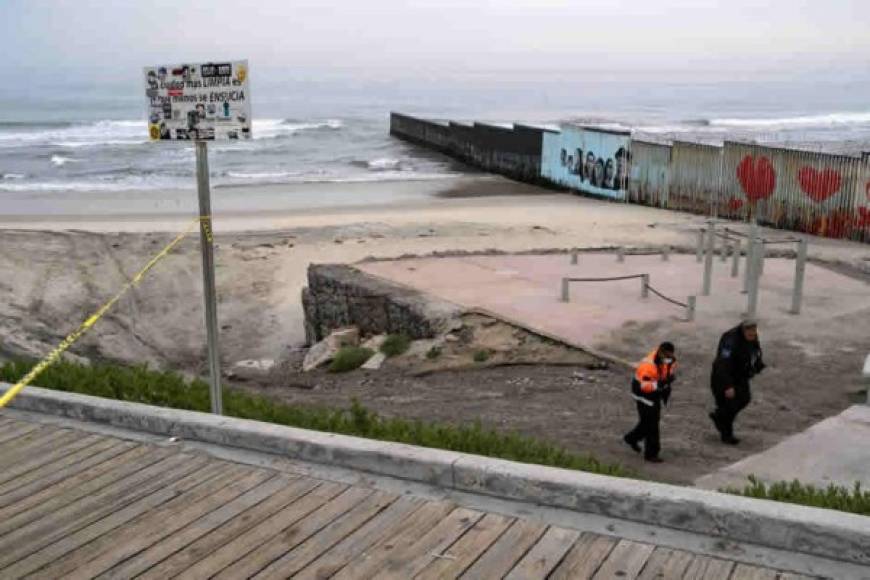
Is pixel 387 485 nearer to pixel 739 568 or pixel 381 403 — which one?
pixel 739 568

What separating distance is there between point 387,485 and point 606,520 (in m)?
1.22

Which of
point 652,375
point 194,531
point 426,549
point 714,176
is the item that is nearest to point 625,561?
point 426,549

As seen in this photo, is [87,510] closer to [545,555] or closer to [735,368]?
[545,555]

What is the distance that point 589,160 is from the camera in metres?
→ 31.1

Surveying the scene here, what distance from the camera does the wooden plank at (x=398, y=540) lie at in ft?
13.3

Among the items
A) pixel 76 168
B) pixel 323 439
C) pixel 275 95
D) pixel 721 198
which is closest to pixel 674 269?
pixel 721 198

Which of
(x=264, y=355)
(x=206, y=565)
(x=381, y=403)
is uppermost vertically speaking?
(x=206, y=565)

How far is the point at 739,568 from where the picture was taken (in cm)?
393

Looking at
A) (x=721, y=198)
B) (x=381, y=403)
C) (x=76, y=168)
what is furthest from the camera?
(x=76, y=168)

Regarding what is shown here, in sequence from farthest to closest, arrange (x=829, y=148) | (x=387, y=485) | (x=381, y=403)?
(x=829, y=148) → (x=381, y=403) → (x=387, y=485)

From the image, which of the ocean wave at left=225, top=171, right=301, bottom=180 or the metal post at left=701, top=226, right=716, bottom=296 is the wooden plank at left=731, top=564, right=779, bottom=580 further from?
the ocean wave at left=225, top=171, right=301, bottom=180

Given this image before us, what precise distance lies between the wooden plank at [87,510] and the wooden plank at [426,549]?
160 cm

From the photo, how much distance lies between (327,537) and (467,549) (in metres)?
0.70

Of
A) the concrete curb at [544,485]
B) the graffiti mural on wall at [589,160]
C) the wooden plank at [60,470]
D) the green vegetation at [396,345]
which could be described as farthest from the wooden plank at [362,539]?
the graffiti mural on wall at [589,160]
